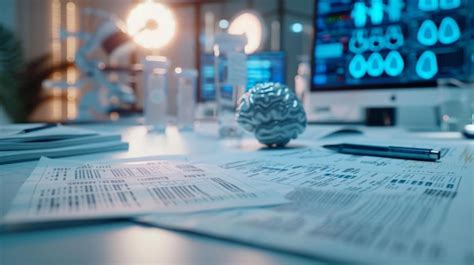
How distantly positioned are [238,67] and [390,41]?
50cm

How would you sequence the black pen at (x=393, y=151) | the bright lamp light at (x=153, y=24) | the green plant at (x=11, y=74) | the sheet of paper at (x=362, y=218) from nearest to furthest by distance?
the sheet of paper at (x=362, y=218) → the black pen at (x=393, y=151) → the bright lamp light at (x=153, y=24) → the green plant at (x=11, y=74)

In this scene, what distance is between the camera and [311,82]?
127 centimetres

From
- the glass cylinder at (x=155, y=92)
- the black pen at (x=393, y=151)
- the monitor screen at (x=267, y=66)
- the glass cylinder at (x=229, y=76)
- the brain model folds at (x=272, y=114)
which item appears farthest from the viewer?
the monitor screen at (x=267, y=66)

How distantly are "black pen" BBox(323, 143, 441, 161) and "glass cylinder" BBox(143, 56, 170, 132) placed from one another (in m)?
0.59

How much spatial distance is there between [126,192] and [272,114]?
401mm

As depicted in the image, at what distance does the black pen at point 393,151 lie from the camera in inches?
20.8

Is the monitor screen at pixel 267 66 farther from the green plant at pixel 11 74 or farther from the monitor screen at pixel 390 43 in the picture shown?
the green plant at pixel 11 74

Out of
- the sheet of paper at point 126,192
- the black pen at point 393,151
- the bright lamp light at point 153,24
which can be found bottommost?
the sheet of paper at point 126,192

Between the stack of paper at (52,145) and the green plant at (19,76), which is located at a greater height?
the green plant at (19,76)

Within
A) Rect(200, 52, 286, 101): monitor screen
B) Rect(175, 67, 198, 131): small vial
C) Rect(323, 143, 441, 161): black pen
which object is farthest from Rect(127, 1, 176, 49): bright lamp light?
Rect(323, 143, 441, 161): black pen

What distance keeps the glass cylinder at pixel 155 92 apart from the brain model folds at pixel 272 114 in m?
0.43

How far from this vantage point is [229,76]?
2.92 feet

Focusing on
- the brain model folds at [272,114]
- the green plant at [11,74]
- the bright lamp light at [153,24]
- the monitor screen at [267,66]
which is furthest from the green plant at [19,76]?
the brain model folds at [272,114]

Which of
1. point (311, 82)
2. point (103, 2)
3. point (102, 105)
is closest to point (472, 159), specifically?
point (311, 82)
